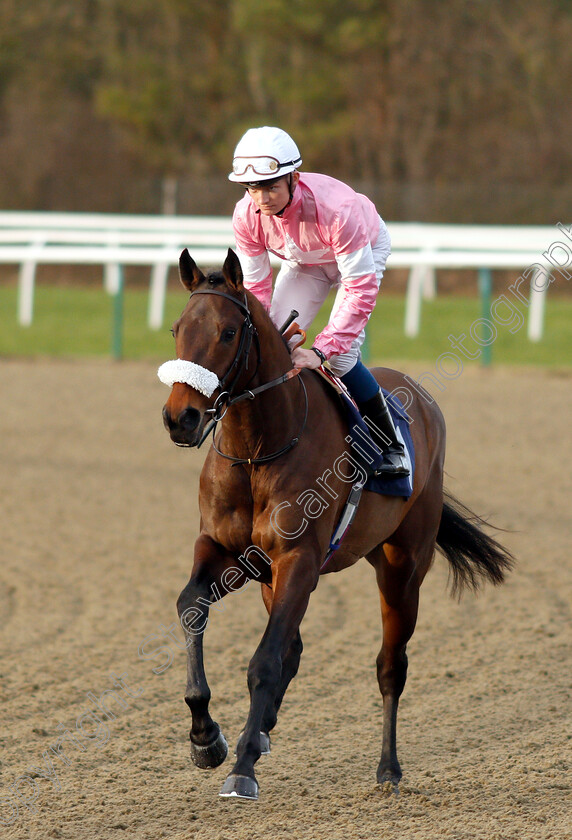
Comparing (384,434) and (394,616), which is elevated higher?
(384,434)

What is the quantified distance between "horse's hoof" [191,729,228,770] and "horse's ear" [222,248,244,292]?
1448 millimetres

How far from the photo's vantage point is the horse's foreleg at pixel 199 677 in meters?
3.56

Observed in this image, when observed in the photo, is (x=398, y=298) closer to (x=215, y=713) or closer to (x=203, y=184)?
(x=203, y=184)

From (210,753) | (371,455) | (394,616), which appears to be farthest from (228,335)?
(394,616)

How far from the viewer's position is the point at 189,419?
10.5 ft

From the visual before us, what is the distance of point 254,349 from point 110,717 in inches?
73.3

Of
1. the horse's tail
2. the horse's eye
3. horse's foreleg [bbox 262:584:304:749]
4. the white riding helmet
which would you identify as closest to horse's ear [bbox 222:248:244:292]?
the horse's eye

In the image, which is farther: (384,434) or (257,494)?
(384,434)

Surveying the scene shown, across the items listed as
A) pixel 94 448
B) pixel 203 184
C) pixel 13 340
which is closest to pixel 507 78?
pixel 203 184

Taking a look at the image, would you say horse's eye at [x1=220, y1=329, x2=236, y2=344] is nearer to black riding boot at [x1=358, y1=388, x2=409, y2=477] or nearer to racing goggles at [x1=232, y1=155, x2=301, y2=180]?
racing goggles at [x1=232, y1=155, x2=301, y2=180]

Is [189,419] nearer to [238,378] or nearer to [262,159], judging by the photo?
[238,378]

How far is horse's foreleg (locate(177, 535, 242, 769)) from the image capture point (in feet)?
11.7

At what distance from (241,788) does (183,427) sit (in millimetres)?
1109

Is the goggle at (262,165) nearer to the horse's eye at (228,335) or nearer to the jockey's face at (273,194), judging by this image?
the jockey's face at (273,194)
